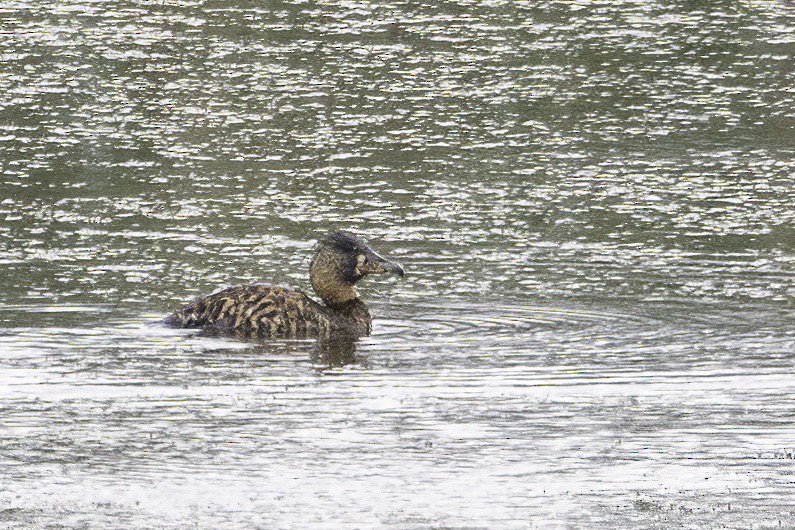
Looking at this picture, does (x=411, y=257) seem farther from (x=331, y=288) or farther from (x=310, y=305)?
(x=310, y=305)

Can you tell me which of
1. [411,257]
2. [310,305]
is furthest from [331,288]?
[411,257]

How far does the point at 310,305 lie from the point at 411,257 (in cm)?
180

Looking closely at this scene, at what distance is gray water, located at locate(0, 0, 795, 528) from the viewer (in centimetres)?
877

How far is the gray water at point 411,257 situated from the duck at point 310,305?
9.6 inches

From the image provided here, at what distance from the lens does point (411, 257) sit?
577 inches

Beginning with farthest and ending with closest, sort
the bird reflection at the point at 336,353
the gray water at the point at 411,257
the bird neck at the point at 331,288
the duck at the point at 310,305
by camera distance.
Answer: the bird neck at the point at 331,288
the duck at the point at 310,305
the bird reflection at the point at 336,353
the gray water at the point at 411,257

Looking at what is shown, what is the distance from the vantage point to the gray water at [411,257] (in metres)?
8.77

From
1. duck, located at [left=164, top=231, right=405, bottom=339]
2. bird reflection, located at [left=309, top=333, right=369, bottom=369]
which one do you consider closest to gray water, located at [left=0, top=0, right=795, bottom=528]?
bird reflection, located at [left=309, top=333, right=369, bottom=369]

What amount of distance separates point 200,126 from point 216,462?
1051 cm

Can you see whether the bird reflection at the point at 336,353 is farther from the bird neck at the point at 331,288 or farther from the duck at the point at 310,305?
the bird neck at the point at 331,288

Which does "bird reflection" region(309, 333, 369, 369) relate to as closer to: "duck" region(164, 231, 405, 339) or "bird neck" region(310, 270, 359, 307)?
"duck" region(164, 231, 405, 339)

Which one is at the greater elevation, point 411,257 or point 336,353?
point 336,353

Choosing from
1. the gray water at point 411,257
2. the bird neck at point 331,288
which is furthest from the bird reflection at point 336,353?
the bird neck at point 331,288

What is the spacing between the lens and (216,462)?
8.99m
